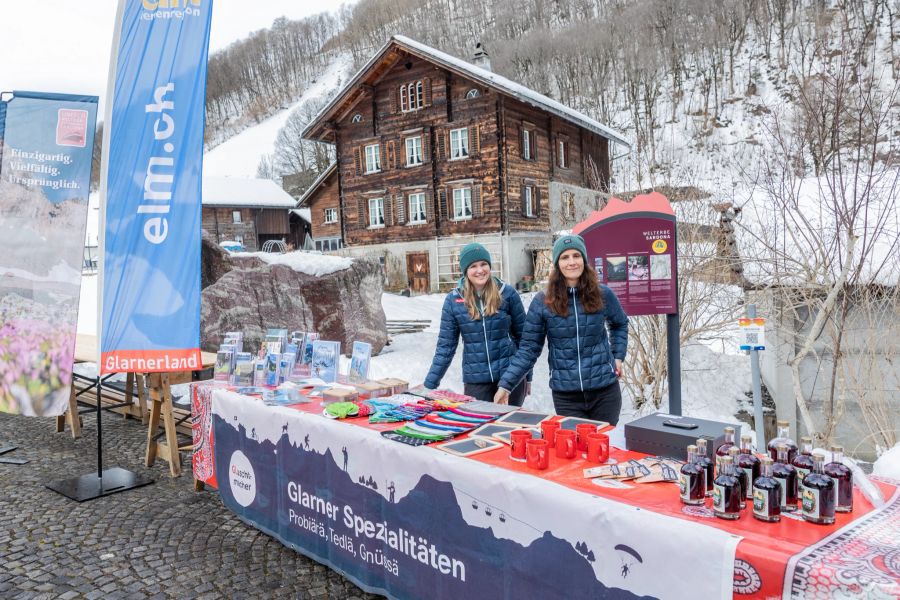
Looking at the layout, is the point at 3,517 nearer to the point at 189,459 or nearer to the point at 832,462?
the point at 189,459

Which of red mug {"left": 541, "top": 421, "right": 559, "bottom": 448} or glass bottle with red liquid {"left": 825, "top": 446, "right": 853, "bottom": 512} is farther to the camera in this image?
red mug {"left": 541, "top": 421, "right": 559, "bottom": 448}

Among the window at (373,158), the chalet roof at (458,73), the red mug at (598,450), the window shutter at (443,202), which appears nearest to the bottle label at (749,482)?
the red mug at (598,450)

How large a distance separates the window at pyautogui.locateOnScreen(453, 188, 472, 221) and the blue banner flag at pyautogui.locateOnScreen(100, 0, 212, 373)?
16897mm

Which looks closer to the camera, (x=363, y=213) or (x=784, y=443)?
(x=784, y=443)

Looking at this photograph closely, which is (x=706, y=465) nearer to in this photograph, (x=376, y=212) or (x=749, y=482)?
(x=749, y=482)

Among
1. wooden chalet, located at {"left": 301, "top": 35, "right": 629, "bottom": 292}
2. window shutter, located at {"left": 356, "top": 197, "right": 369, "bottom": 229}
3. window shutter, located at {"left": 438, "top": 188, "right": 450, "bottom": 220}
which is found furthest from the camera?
window shutter, located at {"left": 356, "top": 197, "right": 369, "bottom": 229}

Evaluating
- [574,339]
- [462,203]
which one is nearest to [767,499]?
[574,339]

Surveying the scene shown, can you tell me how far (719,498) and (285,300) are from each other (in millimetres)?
8488

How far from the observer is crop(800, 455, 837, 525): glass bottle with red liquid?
168 centimetres

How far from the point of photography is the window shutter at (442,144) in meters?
21.2

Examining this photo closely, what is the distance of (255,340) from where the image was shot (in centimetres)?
912

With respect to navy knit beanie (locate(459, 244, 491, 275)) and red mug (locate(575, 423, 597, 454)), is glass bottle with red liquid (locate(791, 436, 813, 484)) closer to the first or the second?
red mug (locate(575, 423, 597, 454))

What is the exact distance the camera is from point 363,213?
23672 millimetres

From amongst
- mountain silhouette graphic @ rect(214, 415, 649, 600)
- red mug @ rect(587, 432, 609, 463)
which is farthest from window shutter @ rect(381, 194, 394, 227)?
red mug @ rect(587, 432, 609, 463)
